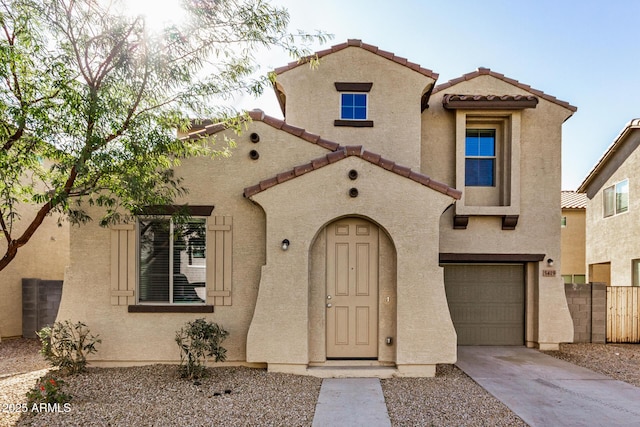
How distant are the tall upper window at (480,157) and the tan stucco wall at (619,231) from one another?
7254mm

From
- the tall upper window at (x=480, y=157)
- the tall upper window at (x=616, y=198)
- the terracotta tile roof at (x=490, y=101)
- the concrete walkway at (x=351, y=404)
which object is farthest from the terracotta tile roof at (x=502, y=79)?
the concrete walkway at (x=351, y=404)

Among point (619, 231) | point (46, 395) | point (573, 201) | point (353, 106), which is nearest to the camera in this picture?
point (46, 395)

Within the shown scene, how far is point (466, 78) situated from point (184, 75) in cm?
733

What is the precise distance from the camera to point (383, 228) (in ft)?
24.0

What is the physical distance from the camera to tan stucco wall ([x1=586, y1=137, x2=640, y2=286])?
13.6m

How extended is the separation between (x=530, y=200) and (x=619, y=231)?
24.9ft

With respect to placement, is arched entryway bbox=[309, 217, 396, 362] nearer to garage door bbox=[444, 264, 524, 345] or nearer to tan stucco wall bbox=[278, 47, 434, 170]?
tan stucco wall bbox=[278, 47, 434, 170]

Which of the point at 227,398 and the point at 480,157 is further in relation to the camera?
the point at 480,157

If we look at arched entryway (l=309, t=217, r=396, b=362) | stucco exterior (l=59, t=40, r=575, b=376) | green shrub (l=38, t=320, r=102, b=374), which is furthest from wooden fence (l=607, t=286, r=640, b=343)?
green shrub (l=38, t=320, r=102, b=374)

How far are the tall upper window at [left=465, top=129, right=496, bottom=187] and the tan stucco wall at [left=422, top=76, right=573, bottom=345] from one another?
1.74ft

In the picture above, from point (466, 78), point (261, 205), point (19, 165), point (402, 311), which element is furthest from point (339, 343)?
point (466, 78)

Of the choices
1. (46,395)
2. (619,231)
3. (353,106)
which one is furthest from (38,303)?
(619,231)

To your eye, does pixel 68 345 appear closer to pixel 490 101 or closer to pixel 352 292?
pixel 352 292

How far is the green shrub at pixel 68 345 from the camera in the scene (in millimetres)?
7102
